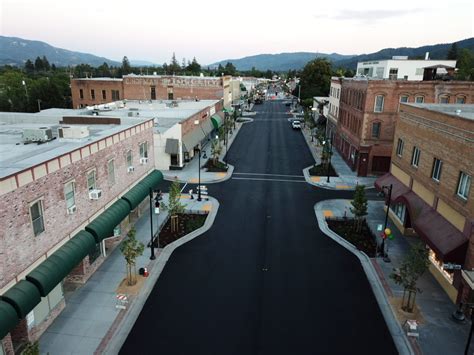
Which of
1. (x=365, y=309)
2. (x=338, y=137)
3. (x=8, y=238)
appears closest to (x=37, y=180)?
(x=8, y=238)

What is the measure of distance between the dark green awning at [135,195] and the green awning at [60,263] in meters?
5.72

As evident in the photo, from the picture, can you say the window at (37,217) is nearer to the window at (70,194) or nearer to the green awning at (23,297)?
the window at (70,194)

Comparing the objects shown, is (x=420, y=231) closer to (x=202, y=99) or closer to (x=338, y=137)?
(x=338, y=137)

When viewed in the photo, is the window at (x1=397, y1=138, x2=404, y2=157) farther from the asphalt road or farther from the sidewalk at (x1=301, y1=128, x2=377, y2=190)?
the asphalt road

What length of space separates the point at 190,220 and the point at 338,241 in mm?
11890

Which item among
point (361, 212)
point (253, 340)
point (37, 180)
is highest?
point (37, 180)

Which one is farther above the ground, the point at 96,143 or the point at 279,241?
the point at 96,143

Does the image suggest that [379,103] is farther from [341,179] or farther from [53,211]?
[53,211]

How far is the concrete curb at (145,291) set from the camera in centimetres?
1625

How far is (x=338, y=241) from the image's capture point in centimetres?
2650

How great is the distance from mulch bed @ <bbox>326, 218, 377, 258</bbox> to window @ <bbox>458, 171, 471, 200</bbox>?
22.8ft

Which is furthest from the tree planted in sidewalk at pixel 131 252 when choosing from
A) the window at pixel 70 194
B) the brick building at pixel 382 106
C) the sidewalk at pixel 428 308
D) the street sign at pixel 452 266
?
the brick building at pixel 382 106

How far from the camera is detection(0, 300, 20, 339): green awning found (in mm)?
13398

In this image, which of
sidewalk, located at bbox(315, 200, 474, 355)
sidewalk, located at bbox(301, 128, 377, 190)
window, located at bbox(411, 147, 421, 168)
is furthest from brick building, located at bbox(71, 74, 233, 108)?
sidewalk, located at bbox(315, 200, 474, 355)
